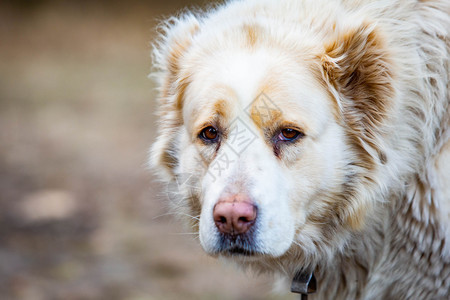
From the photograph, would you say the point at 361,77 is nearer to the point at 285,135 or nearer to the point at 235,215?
the point at 285,135

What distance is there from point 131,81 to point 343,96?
29.0 feet

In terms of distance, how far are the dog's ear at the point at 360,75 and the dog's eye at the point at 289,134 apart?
265 mm

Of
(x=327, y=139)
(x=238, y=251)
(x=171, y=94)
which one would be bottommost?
(x=238, y=251)

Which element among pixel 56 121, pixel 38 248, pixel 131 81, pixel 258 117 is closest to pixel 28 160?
pixel 56 121

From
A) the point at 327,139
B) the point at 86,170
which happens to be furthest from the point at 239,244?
the point at 86,170

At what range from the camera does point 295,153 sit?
294 centimetres

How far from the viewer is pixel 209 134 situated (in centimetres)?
311

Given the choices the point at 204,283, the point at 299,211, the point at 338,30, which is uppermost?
the point at 338,30

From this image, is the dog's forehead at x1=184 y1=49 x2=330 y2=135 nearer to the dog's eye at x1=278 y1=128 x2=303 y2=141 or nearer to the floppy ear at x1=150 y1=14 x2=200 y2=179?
the dog's eye at x1=278 y1=128 x2=303 y2=141

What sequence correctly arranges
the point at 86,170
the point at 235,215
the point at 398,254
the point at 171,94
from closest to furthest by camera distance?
the point at 235,215, the point at 398,254, the point at 171,94, the point at 86,170

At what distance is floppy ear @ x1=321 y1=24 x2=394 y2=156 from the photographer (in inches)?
118

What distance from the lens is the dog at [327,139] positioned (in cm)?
291

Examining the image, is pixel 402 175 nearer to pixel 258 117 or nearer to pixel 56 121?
pixel 258 117

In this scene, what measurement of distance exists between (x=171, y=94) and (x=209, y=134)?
51cm
